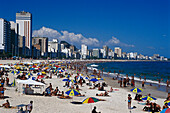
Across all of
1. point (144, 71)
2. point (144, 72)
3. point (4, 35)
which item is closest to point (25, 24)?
point (4, 35)

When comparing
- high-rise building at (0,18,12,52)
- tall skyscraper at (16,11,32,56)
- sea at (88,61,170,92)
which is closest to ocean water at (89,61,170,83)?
sea at (88,61,170,92)

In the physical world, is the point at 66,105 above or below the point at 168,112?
below

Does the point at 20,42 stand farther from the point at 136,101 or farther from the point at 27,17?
the point at 136,101

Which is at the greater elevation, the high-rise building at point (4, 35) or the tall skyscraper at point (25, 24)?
the tall skyscraper at point (25, 24)

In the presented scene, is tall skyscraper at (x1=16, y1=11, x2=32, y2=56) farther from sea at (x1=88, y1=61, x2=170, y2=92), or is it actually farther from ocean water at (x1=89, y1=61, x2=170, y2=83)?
sea at (x1=88, y1=61, x2=170, y2=92)

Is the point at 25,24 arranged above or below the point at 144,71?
above

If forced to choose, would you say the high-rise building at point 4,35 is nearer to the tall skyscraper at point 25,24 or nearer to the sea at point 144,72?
the tall skyscraper at point 25,24

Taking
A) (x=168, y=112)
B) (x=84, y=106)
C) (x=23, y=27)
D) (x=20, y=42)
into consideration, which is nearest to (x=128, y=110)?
(x=84, y=106)

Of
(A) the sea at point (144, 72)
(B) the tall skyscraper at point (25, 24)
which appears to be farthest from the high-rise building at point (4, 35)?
(A) the sea at point (144, 72)

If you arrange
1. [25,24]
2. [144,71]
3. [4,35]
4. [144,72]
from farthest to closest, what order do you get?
[25,24]
[4,35]
[144,71]
[144,72]

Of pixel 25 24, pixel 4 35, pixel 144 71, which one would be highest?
pixel 25 24

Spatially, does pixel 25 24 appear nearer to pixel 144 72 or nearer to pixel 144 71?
pixel 144 71
